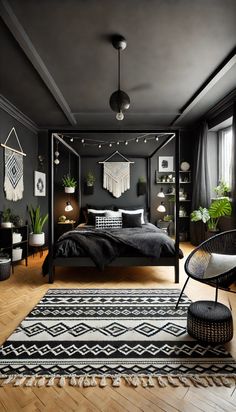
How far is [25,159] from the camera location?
5453 millimetres

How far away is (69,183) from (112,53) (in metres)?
3.33

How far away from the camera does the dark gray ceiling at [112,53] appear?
92.3 inches

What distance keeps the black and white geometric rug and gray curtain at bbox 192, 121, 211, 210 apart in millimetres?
3355

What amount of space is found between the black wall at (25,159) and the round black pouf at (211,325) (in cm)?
355

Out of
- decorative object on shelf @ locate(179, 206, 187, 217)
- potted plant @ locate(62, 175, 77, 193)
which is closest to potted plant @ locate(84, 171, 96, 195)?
potted plant @ locate(62, 175, 77, 193)

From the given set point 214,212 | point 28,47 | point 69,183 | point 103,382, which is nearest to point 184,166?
point 214,212

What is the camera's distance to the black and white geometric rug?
66.8 inches

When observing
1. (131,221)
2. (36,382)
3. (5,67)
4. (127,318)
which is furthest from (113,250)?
(5,67)

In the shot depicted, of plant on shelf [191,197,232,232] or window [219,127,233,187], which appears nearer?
plant on shelf [191,197,232,232]

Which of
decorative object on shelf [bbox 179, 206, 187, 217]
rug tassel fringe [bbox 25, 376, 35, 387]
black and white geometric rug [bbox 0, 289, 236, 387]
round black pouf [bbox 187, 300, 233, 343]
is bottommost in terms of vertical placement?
rug tassel fringe [bbox 25, 376, 35, 387]

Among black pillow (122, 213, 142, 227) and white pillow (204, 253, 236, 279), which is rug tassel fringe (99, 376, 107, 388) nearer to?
white pillow (204, 253, 236, 279)

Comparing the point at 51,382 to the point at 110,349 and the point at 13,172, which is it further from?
the point at 13,172

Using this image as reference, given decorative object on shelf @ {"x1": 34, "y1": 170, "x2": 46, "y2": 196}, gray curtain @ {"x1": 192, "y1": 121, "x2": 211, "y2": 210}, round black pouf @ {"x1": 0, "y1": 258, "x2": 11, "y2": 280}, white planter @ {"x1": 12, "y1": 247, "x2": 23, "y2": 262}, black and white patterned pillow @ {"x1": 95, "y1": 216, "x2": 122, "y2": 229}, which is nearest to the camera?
round black pouf @ {"x1": 0, "y1": 258, "x2": 11, "y2": 280}

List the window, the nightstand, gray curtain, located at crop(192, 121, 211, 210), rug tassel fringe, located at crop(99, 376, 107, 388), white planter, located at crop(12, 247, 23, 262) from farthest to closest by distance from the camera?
the nightstand < gray curtain, located at crop(192, 121, 211, 210) < the window < white planter, located at crop(12, 247, 23, 262) < rug tassel fringe, located at crop(99, 376, 107, 388)
